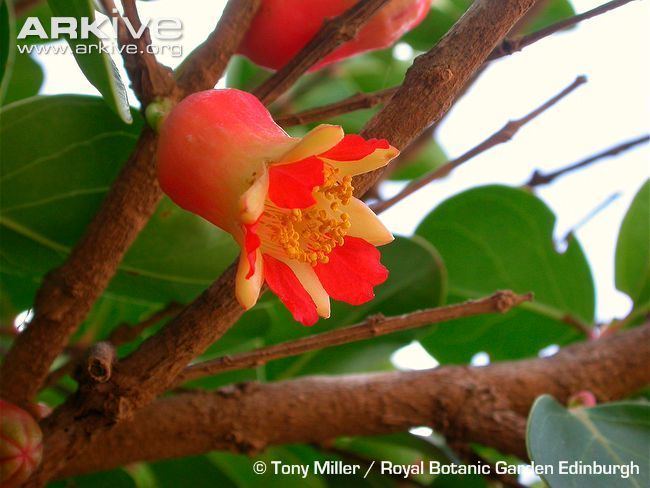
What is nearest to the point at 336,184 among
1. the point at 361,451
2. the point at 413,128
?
the point at 413,128

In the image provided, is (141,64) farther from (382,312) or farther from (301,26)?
(382,312)

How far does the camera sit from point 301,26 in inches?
30.6

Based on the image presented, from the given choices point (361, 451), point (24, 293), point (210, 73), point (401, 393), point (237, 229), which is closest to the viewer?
point (237, 229)

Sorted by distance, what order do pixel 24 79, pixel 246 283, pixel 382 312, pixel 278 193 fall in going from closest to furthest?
pixel 246 283
pixel 278 193
pixel 382 312
pixel 24 79

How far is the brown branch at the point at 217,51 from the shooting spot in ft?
2.33

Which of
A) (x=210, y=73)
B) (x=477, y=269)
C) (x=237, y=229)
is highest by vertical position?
(x=477, y=269)

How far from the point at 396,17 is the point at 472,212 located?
16.3 inches

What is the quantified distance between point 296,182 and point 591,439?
0.43 m

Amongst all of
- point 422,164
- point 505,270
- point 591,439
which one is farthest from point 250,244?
point 422,164

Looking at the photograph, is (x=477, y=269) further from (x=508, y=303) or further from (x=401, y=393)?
(x=508, y=303)

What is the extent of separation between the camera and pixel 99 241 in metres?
0.73

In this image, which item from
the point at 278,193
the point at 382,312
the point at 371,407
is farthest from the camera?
the point at 382,312

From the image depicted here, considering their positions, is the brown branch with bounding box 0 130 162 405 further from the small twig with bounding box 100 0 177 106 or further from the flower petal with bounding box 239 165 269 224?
the flower petal with bounding box 239 165 269 224

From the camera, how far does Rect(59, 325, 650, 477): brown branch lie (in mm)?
845
